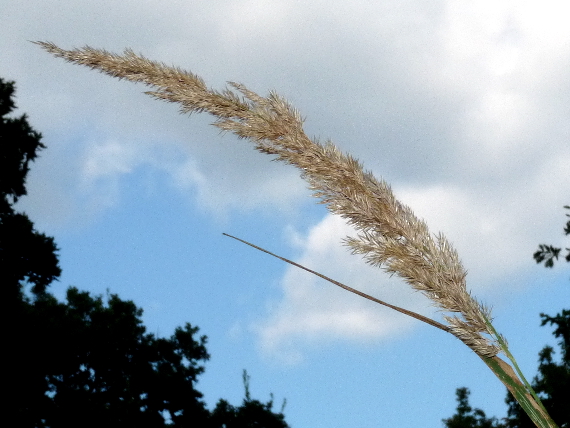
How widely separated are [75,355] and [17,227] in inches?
250

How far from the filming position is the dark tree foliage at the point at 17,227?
18875 mm

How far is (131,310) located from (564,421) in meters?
17.5

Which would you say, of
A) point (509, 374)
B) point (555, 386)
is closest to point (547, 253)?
point (555, 386)

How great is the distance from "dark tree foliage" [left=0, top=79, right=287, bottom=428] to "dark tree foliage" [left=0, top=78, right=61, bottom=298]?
27 mm

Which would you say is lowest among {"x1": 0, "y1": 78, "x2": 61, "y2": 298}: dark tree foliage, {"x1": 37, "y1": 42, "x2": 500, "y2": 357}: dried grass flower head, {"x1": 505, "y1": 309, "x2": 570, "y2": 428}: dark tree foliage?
{"x1": 37, "y1": 42, "x2": 500, "y2": 357}: dried grass flower head

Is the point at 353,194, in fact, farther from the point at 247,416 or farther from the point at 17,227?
the point at 247,416

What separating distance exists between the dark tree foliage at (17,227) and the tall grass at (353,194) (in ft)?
→ 60.2

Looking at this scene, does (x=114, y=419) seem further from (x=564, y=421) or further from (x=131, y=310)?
(x=564, y=421)

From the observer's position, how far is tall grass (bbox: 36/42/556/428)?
1.56 metres

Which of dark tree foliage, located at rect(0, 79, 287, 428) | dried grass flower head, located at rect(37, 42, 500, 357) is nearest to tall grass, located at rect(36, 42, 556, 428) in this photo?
dried grass flower head, located at rect(37, 42, 500, 357)

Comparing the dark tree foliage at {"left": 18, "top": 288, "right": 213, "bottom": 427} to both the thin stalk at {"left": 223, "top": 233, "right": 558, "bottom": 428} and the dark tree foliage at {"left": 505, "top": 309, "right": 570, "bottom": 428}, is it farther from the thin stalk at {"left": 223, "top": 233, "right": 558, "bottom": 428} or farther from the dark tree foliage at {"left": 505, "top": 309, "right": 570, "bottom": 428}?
the thin stalk at {"left": 223, "top": 233, "right": 558, "bottom": 428}

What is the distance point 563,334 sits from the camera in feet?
50.1

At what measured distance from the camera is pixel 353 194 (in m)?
1.70

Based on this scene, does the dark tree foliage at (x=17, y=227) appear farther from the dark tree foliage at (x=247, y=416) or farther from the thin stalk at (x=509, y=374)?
the thin stalk at (x=509, y=374)
